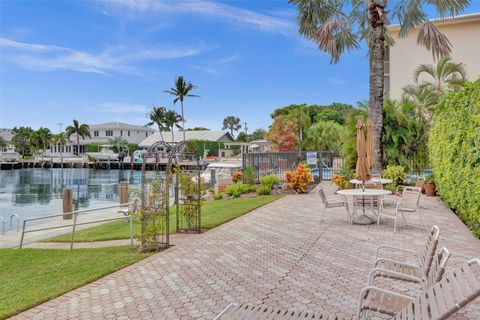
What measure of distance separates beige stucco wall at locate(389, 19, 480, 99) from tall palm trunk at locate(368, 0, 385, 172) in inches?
505

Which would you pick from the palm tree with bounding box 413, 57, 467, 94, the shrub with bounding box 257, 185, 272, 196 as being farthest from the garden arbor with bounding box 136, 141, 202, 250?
the palm tree with bounding box 413, 57, 467, 94

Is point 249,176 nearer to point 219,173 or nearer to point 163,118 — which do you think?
point 219,173

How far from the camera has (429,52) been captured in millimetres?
28328

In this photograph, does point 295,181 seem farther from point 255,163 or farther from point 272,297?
point 272,297

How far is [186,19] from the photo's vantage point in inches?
1019

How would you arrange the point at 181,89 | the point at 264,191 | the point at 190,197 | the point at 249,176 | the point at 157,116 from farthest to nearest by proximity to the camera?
the point at 157,116 < the point at 181,89 < the point at 249,176 < the point at 264,191 < the point at 190,197

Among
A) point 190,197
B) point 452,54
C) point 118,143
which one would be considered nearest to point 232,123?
point 118,143

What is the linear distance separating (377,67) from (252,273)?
1216cm

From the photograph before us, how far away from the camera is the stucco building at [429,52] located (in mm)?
27125

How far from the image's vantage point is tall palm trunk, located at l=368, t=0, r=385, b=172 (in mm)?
15312

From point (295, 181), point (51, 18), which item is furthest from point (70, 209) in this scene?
point (295, 181)

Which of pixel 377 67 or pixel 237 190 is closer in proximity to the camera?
pixel 377 67

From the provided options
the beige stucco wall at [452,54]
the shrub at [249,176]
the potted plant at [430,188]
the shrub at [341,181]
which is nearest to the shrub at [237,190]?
the shrub at [249,176]

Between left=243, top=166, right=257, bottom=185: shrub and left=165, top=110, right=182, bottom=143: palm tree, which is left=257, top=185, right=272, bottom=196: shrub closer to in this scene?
left=243, top=166, right=257, bottom=185: shrub
